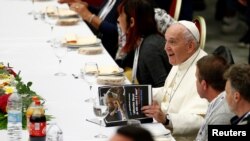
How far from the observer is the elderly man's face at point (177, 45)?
14.3ft

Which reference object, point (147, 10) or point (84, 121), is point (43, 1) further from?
point (84, 121)

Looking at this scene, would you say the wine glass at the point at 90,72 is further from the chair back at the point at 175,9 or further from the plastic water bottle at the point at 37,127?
the chair back at the point at 175,9

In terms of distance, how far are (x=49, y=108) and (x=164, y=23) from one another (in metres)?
1.55

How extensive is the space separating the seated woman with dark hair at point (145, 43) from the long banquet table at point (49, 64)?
22 centimetres

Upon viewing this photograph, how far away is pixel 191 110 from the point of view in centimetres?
416

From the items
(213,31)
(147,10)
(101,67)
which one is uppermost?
(147,10)

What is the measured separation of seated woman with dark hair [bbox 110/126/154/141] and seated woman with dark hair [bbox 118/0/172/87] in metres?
Result: 2.39

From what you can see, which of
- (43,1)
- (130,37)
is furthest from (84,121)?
(43,1)

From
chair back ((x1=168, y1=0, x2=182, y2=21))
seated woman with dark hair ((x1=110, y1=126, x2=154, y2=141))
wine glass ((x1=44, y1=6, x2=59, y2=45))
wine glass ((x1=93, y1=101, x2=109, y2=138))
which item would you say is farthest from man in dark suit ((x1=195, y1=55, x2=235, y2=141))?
wine glass ((x1=44, y1=6, x2=59, y2=45))

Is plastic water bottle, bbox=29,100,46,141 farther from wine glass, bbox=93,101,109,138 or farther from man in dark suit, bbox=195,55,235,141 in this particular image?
man in dark suit, bbox=195,55,235,141

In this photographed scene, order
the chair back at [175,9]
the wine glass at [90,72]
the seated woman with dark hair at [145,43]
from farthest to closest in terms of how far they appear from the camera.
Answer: the chair back at [175,9], the seated woman with dark hair at [145,43], the wine glass at [90,72]

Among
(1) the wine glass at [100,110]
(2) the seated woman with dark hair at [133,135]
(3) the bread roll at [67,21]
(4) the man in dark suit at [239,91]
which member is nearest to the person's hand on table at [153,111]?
(1) the wine glass at [100,110]

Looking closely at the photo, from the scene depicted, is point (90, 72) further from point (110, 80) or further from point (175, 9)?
point (175, 9)

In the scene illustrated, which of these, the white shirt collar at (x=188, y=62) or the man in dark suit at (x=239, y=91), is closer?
the man in dark suit at (x=239, y=91)
